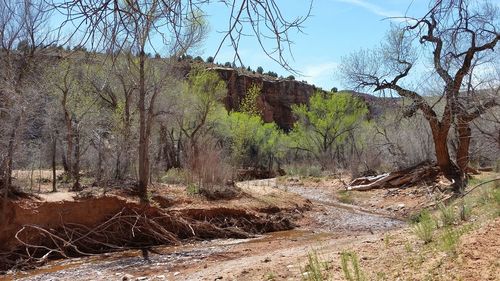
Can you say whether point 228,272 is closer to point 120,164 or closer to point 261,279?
point 261,279

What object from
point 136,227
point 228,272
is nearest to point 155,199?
point 136,227

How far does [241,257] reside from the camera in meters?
10.3

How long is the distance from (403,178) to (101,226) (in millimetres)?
12466

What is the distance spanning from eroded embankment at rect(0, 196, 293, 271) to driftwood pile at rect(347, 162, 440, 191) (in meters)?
6.49

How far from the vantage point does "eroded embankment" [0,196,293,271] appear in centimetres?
1173

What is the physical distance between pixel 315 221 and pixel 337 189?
287 inches

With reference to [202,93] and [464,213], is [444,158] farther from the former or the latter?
[202,93]

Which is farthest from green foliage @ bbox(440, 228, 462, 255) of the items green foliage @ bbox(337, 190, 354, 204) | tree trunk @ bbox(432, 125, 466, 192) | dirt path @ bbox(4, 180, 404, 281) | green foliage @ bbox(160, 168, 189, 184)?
green foliage @ bbox(337, 190, 354, 204)

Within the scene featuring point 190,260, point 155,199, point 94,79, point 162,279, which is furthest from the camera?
point 94,79

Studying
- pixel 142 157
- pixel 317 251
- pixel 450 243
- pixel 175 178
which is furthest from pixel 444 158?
pixel 450 243

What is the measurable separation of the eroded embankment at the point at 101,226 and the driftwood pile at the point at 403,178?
6.49 m

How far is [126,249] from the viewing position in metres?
12.6

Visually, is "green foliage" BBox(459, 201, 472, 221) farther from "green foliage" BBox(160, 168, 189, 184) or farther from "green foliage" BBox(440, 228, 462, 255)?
"green foliage" BBox(160, 168, 189, 184)

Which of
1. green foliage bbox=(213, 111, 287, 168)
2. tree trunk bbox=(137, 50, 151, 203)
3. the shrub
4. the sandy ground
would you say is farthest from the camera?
green foliage bbox=(213, 111, 287, 168)
